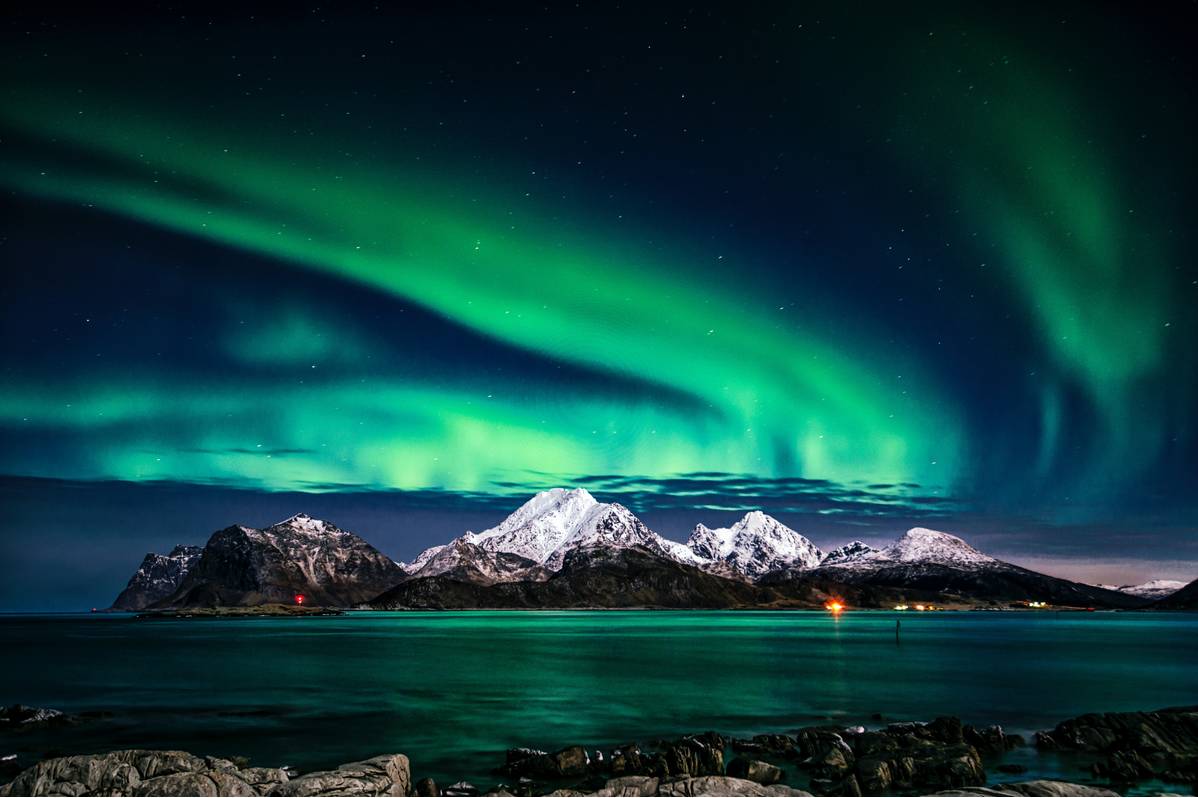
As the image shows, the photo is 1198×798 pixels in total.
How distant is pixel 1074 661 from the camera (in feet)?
315

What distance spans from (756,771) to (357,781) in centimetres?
1432

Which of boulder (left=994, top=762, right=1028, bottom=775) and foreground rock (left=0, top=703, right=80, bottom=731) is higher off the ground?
boulder (left=994, top=762, right=1028, bottom=775)

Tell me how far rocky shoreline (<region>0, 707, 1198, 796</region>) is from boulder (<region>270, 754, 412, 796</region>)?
0.16 feet

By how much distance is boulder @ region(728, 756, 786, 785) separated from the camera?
28.0m

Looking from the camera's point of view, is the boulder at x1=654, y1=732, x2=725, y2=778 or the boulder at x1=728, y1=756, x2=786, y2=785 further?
the boulder at x1=654, y1=732, x2=725, y2=778

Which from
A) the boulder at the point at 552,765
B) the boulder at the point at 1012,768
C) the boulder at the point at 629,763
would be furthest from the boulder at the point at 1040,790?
the boulder at the point at 552,765

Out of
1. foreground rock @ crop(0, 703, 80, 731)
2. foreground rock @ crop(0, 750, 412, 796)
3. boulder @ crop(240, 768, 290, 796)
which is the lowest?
foreground rock @ crop(0, 703, 80, 731)

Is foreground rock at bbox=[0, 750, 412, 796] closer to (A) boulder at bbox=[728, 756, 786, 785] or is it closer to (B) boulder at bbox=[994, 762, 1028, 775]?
(A) boulder at bbox=[728, 756, 786, 785]

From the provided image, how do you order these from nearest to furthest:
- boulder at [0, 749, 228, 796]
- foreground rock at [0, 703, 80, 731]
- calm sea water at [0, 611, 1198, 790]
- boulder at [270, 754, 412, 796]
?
boulder at [0, 749, 228, 796]
boulder at [270, 754, 412, 796]
calm sea water at [0, 611, 1198, 790]
foreground rock at [0, 703, 80, 731]

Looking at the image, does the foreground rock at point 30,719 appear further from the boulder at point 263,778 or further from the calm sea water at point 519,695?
the boulder at point 263,778

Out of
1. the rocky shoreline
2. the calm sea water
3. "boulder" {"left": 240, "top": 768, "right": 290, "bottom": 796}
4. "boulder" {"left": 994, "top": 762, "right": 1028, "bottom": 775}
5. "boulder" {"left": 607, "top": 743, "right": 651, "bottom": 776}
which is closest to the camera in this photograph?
the rocky shoreline

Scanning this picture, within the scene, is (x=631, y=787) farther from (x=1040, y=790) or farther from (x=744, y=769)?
(x=1040, y=790)

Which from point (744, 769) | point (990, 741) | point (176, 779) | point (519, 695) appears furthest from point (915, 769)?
point (519, 695)

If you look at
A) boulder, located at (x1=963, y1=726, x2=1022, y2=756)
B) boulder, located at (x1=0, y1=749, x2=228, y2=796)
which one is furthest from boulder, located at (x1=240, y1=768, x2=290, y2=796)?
boulder, located at (x1=963, y1=726, x2=1022, y2=756)
